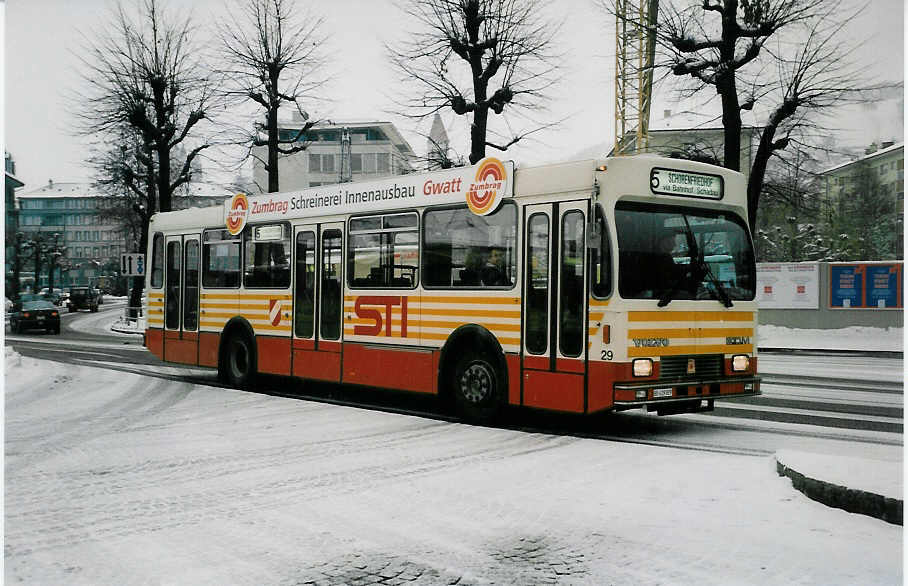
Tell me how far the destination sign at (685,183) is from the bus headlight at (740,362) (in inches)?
69.9

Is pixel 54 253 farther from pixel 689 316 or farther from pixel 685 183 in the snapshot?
pixel 689 316

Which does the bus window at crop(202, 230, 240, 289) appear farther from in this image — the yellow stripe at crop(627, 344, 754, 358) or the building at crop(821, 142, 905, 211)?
the building at crop(821, 142, 905, 211)

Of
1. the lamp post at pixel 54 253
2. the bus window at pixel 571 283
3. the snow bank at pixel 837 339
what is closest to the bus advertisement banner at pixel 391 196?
the bus window at pixel 571 283

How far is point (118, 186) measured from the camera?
4169 cm

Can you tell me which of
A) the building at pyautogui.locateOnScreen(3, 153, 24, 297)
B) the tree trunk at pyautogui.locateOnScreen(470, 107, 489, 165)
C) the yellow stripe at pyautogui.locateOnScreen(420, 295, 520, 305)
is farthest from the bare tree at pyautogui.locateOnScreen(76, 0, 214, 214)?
the building at pyautogui.locateOnScreen(3, 153, 24, 297)

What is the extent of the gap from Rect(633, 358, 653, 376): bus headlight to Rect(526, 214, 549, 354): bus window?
1.07 m

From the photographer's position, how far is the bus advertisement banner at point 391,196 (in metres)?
10.4

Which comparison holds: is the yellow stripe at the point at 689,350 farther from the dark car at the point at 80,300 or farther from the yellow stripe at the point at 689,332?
the dark car at the point at 80,300

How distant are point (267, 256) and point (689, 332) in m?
7.25

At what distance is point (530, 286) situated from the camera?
988 centimetres

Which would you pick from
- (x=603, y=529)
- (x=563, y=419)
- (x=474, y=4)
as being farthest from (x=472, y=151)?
(x=603, y=529)

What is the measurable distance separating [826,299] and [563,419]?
17555mm

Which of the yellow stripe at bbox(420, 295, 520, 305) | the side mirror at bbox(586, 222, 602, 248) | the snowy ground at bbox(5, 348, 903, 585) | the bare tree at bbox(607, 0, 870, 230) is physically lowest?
the snowy ground at bbox(5, 348, 903, 585)

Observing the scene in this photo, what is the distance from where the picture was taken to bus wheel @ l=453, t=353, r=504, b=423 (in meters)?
10.3
